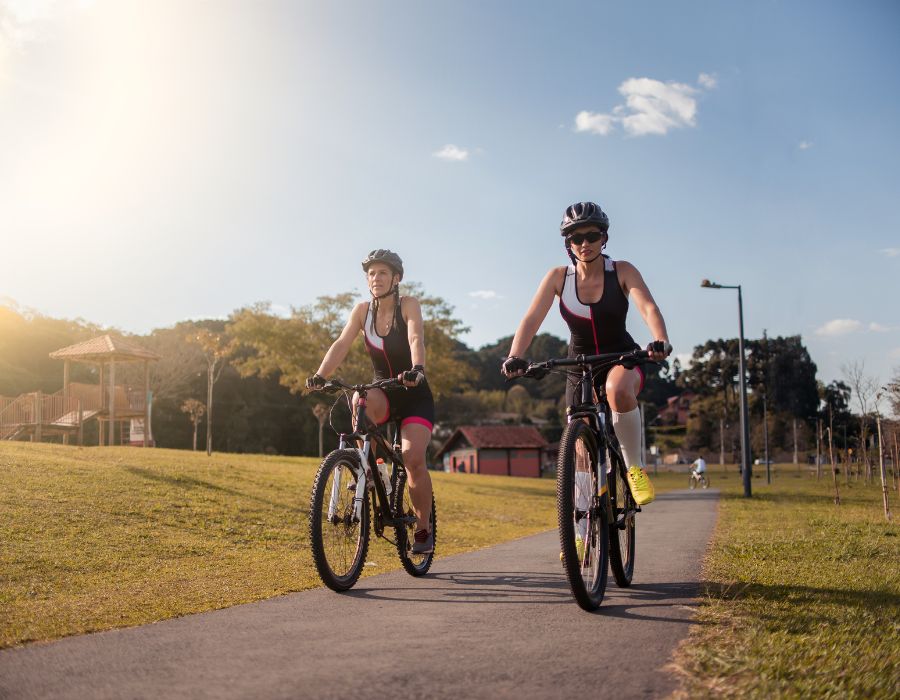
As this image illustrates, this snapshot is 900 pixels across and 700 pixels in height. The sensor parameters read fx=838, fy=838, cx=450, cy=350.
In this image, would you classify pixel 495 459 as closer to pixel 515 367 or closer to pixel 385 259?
pixel 385 259

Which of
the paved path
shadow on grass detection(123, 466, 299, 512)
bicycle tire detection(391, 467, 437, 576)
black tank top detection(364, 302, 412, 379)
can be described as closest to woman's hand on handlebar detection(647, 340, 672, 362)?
the paved path

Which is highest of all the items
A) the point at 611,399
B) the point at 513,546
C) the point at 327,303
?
the point at 327,303

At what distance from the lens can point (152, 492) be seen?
41.9ft

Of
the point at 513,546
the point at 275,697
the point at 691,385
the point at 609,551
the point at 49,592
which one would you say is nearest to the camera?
the point at 275,697

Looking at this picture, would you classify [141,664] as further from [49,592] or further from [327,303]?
[327,303]

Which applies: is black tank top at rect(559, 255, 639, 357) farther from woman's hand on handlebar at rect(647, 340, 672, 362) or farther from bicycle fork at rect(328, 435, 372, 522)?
bicycle fork at rect(328, 435, 372, 522)

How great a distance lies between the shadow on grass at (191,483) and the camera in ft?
44.9

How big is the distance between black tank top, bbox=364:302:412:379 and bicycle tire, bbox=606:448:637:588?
162 centimetres

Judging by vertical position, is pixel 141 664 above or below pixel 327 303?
below

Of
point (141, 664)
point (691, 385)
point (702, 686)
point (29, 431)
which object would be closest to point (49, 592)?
→ point (141, 664)

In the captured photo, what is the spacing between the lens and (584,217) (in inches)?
196

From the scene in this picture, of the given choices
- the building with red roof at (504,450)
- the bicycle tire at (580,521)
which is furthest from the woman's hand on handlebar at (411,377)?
the building with red roof at (504,450)

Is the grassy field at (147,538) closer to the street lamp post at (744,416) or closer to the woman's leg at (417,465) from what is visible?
the woman's leg at (417,465)

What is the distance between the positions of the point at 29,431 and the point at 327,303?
1212 centimetres
